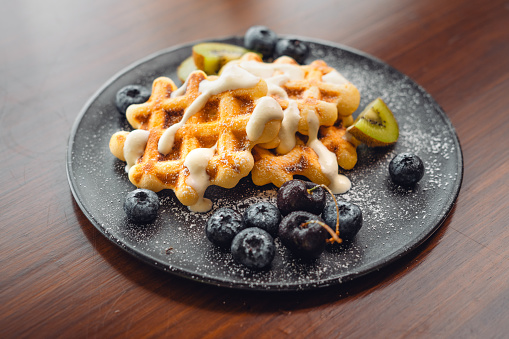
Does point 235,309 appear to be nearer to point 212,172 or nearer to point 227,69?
point 212,172

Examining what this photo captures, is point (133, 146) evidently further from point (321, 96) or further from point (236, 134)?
point (321, 96)

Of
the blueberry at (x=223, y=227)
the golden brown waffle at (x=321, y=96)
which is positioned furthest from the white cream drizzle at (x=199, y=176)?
the golden brown waffle at (x=321, y=96)

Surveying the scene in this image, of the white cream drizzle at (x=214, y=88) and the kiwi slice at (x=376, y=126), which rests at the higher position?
the white cream drizzle at (x=214, y=88)

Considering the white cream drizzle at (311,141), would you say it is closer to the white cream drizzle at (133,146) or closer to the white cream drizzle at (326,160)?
the white cream drizzle at (326,160)

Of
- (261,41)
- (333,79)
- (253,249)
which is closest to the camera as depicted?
(253,249)

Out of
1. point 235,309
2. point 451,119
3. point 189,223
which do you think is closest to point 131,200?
point 189,223

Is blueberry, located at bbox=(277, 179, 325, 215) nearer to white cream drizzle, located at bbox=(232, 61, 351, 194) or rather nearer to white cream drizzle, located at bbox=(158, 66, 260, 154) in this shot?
white cream drizzle, located at bbox=(232, 61, 351, 194)

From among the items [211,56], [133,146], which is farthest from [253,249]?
[211,56]
